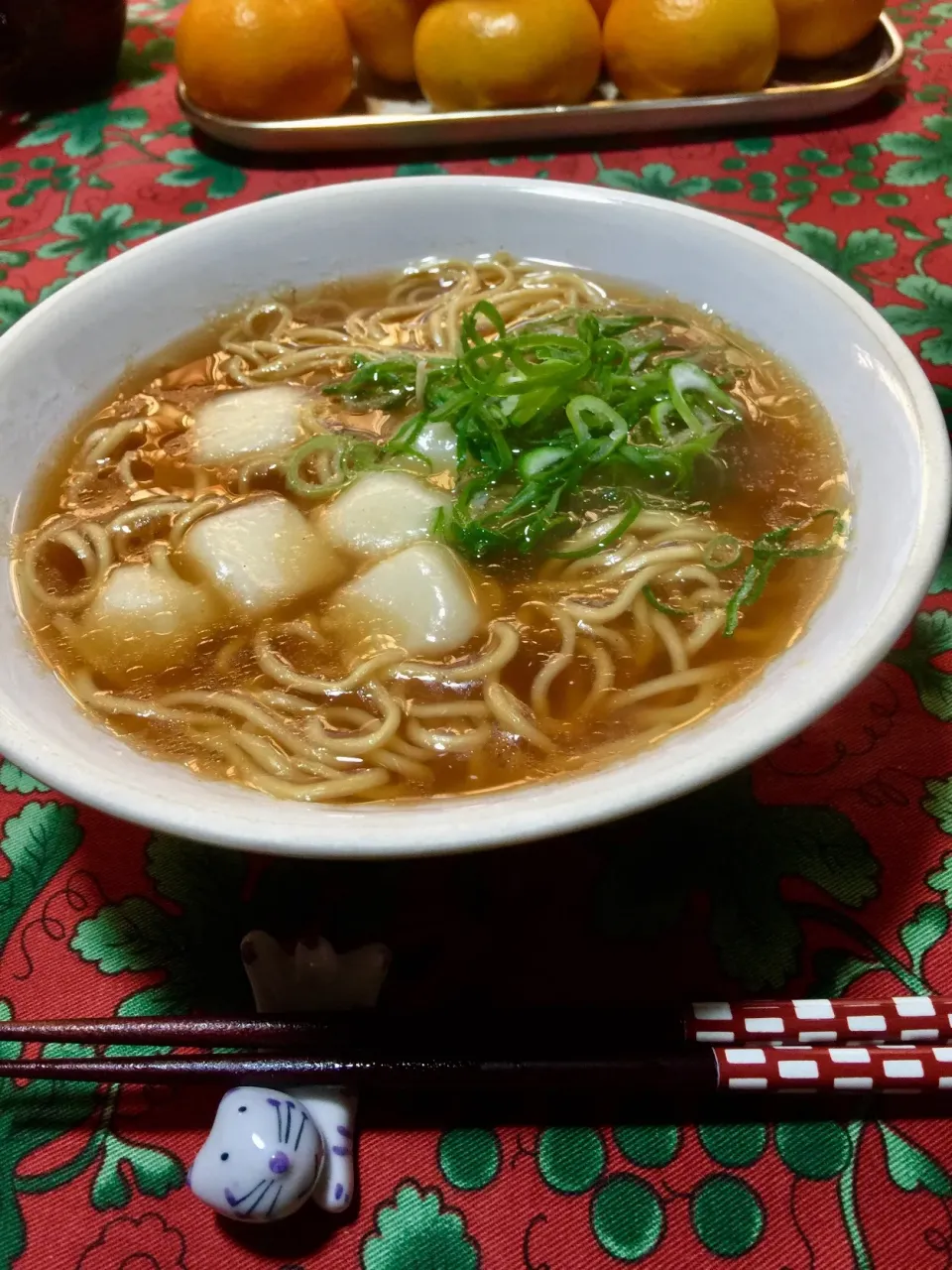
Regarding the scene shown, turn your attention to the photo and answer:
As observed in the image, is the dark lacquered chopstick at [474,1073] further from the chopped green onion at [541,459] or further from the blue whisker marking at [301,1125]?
the chopped green onion at [541,459]

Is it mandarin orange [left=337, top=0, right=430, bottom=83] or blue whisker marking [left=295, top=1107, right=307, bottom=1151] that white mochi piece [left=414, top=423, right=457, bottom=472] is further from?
mandarin orange [left=337, top=0, right=430, bottom=83]

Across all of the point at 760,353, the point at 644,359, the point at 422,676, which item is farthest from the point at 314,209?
the point at 422,676

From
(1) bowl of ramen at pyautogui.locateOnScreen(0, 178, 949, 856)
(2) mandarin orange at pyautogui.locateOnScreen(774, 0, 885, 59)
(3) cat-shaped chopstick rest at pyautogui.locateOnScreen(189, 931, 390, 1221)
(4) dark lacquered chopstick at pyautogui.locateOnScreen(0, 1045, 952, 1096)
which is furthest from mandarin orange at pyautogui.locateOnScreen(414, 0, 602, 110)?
(4) dark lacquered chopstick at pyautogui.locateOnScreen(0, 1045, 952, 1096)

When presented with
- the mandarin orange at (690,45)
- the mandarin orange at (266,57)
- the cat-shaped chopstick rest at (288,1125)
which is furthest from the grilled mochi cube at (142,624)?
the mandarin orange at (690,45)

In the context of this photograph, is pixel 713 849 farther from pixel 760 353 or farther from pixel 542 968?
pixel 760 353

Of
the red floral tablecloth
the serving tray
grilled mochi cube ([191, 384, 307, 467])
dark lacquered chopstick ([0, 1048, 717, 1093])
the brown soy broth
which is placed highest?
the serving tray

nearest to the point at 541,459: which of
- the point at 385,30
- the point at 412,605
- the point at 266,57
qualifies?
the point at 412,605
